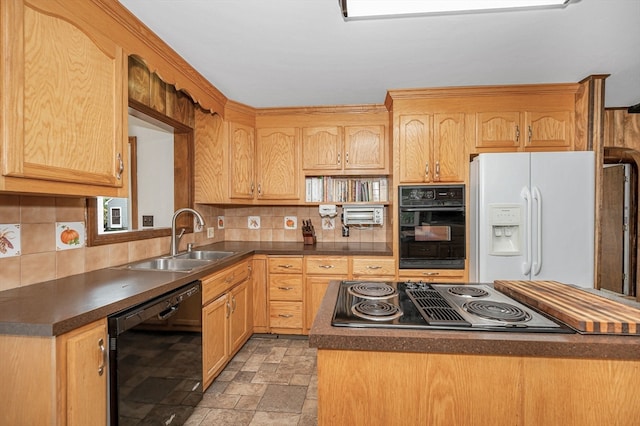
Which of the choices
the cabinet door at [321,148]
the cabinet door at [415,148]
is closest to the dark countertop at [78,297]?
the cabinet door at [321,148]

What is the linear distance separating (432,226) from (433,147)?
71 cm

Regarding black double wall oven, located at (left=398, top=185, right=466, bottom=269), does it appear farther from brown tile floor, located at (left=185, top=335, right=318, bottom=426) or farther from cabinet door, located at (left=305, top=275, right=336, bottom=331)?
brown tile floor, located at (left=185, top=335, right=318, bottom=426)

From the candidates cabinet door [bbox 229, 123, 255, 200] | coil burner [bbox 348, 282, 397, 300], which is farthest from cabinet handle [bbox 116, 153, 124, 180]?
cabinet door [bbox 229, 123, 255, 200]

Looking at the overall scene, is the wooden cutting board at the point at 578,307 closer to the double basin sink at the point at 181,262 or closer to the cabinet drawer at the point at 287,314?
the double basin sink at the point at 181,262

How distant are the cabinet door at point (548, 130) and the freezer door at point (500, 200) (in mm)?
452

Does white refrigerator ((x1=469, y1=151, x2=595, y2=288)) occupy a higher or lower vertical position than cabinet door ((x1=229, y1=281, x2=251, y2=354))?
higher

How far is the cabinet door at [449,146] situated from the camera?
281cm

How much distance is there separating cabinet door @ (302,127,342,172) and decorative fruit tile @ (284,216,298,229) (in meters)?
0.64

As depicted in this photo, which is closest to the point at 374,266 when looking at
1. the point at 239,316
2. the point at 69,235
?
the point at 239,316

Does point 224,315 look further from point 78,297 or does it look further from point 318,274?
point 78,297

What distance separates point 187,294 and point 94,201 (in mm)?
797

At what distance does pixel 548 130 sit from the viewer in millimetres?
2758

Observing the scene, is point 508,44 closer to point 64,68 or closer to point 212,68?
point 212,68

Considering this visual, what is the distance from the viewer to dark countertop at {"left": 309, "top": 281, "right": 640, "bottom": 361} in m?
0.91
